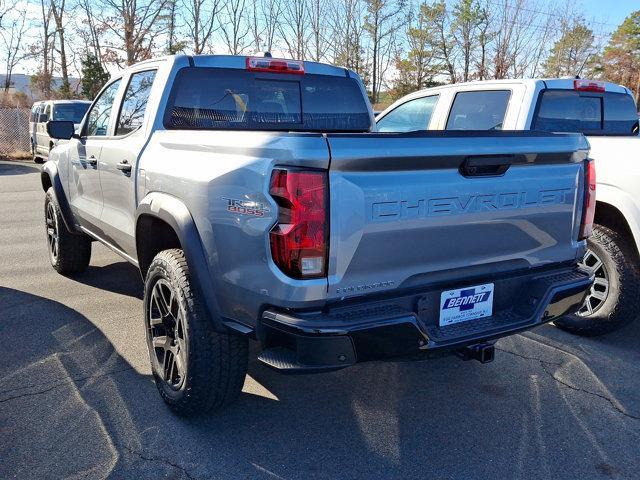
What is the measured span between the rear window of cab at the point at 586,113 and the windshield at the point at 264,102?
5.69ft

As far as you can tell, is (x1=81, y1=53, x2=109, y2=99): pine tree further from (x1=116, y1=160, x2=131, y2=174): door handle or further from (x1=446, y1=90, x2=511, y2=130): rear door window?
(x1=116, y1=160, x2=131, y2=174): door handle

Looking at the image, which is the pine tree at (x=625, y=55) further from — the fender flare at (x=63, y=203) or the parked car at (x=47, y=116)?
the fender flare at (x=63, y=203)

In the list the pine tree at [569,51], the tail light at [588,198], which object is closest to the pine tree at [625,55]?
the pine tree at [569,51]

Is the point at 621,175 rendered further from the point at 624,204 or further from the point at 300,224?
the point at 300,224

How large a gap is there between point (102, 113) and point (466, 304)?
11.2ft

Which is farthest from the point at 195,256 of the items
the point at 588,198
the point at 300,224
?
the point at 588,198

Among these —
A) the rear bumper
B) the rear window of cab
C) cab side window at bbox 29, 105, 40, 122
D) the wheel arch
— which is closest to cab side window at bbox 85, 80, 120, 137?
the rear bumper

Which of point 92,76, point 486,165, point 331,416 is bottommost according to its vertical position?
point 331,416

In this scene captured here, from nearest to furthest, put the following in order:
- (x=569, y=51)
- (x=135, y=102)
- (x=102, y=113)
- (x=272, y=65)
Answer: (x=272, y=65), (x=135, y=102), (x=102, y=113), (x=569, y=51)

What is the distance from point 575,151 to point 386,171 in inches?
47.8

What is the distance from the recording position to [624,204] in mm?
3924

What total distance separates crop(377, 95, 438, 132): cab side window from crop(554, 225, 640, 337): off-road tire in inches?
83.6

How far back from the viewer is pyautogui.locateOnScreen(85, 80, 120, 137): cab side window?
443cm

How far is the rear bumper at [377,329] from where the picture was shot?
89.6 inches
